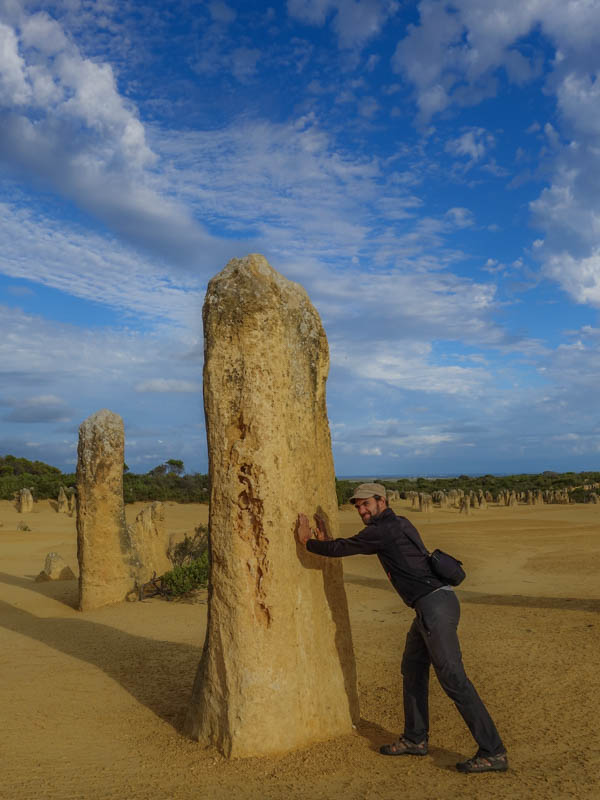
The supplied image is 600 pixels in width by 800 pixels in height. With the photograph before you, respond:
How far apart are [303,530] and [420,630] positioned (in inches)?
47.5

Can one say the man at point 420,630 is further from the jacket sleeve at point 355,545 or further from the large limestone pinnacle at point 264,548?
the large limestone pinnacle at point 264,548

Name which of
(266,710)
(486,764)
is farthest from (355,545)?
(486,764)

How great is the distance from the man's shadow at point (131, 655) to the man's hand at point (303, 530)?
2.07 metres

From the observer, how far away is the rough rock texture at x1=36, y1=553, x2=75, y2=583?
15.4 meters

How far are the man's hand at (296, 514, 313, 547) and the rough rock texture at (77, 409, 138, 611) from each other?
7.14 metres

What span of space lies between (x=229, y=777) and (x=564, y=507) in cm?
3180

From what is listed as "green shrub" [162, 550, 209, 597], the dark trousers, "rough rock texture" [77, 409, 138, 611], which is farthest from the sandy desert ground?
"green shrub" [162, 550, 209, 597]

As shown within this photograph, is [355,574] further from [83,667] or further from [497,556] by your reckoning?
[83,667]

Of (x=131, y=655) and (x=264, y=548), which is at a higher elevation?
(x=264, y=548)

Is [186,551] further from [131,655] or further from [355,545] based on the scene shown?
[355,545]

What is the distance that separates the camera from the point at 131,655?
8.64 meters

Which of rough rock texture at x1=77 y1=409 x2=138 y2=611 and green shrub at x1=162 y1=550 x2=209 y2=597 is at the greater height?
rough rock texture at x1=77 y1=409 x2=138 y2=611

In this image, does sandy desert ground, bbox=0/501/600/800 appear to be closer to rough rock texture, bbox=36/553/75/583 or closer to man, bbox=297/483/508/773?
man, bbox=297/483/508/773

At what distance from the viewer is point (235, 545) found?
5.43 metres
